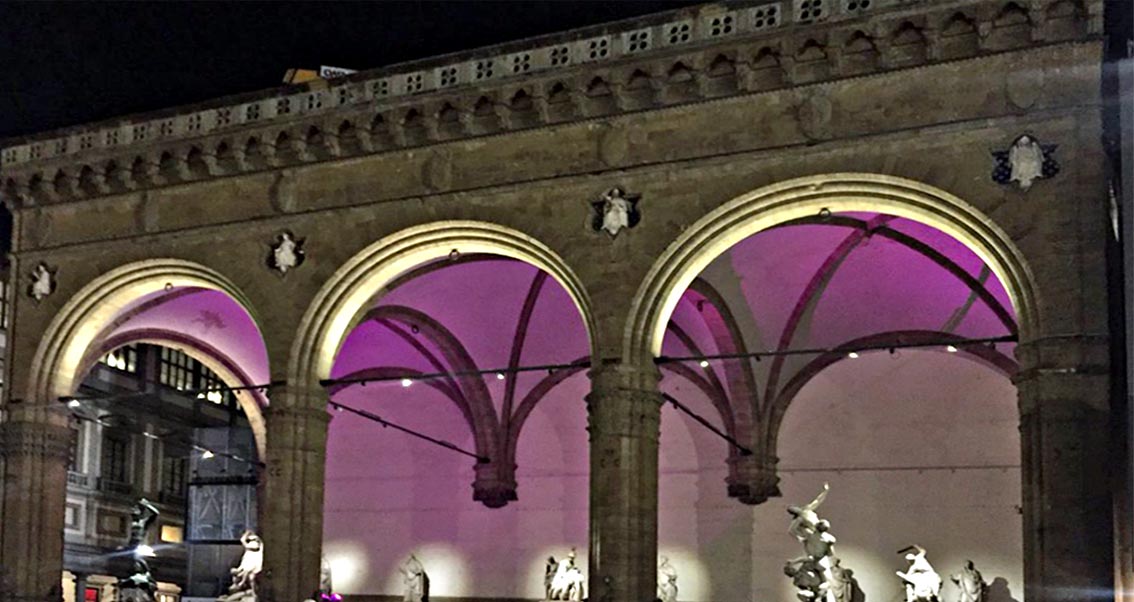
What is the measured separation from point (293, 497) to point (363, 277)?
3335mm

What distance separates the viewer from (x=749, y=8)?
68.8 ft

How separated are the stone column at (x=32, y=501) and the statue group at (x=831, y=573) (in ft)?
38.1

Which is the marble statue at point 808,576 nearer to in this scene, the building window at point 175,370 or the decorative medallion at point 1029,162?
the decorative medallion at point 1029,162

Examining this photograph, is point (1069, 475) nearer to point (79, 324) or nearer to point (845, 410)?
point (845, 410)

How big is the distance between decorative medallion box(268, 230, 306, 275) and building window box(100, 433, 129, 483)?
14843mm

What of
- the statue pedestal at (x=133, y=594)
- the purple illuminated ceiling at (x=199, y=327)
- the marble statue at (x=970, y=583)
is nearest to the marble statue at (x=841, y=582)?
the marble statue at (x=970, y=583)

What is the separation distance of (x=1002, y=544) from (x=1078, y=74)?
920cm

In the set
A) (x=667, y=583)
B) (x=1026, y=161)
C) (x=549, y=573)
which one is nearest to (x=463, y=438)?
(x=549, y=573)

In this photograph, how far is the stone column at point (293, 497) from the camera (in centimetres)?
2295

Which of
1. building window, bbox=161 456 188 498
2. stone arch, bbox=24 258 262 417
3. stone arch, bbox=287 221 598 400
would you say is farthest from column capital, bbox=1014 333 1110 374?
building window, bbox=161 456 188 498

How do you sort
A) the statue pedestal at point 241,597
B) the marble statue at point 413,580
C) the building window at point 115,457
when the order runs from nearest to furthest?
the statue pedestal at point 241,597 → the marble statue at point 413,580 → the building window at point 115,457

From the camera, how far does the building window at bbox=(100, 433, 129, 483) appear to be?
37.0 m

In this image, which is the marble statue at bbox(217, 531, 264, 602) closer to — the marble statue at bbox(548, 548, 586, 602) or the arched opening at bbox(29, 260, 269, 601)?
the arched opening at bbox(29, 260, 269, 601)

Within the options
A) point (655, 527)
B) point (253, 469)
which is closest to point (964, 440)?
point (655, 527)
